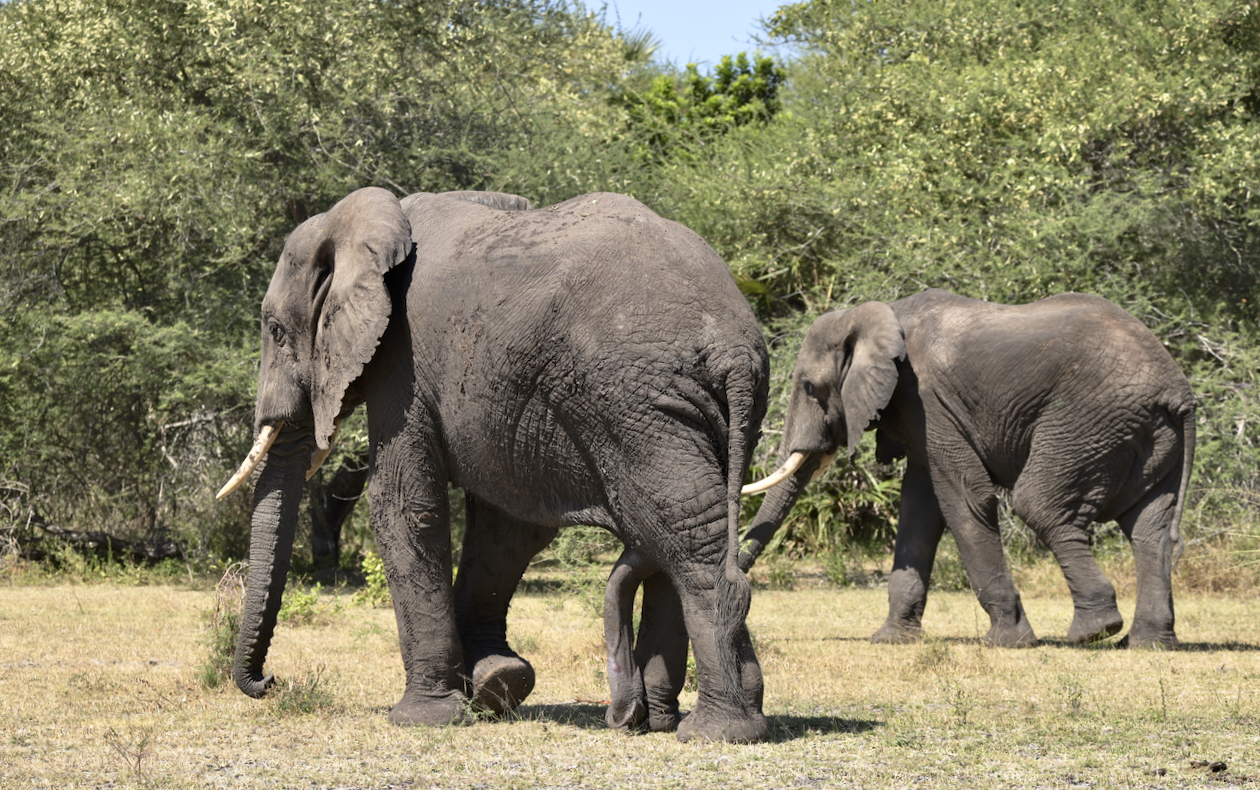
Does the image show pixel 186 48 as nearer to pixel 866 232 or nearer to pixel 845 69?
pixel 866 232

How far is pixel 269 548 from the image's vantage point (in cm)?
763

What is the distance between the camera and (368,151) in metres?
15.6

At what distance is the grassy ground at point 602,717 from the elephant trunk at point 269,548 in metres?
0.24

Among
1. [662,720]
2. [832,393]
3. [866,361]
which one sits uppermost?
[866,361]

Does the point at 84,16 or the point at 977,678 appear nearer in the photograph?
the point at 977,678

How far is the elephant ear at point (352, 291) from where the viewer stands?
673cm

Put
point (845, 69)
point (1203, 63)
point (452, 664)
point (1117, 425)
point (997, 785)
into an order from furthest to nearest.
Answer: point (845, 69) < point (1203, 63) < point (1117, 425) < point (452, 664) < point (997, 785)

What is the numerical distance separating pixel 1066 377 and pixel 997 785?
18.4 ft

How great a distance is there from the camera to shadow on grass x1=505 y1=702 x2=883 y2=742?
21.8 feet

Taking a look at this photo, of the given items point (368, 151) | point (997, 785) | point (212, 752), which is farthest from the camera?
point (368, 151)

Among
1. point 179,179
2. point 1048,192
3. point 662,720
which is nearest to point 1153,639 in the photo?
point 662,720

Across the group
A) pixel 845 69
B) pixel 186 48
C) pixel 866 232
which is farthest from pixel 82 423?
pixel 845 69

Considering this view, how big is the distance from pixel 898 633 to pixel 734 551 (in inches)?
216

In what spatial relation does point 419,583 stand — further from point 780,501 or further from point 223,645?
point 780,501
